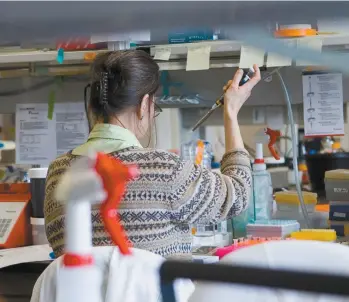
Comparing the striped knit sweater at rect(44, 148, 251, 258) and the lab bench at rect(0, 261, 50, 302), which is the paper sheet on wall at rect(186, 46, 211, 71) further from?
the lab bench at rect(0, 261, 50, 302)

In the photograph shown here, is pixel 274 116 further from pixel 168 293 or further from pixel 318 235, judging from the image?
pixel 168 293

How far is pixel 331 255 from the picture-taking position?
84cm

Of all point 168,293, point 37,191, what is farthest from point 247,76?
point 168,293

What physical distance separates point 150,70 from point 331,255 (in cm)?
95

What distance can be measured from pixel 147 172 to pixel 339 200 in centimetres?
82

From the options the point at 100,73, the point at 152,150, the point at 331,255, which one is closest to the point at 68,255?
the point at 331,255

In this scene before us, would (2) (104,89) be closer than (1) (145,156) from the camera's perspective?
No

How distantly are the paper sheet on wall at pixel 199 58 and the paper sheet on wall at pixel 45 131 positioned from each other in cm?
58

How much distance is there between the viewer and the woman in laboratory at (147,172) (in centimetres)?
149

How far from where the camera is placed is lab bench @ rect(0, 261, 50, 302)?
191 centimetres

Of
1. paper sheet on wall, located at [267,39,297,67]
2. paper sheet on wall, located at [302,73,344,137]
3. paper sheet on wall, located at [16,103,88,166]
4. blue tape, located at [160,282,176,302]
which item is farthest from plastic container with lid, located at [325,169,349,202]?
Result: blue tape, located at [160,282,176,302]

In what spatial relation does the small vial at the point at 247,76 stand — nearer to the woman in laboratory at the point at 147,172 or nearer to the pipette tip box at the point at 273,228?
the woman in laboratory at the point at 147,172

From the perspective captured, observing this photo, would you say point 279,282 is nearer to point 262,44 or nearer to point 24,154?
point 262,44

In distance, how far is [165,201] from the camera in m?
1.51
